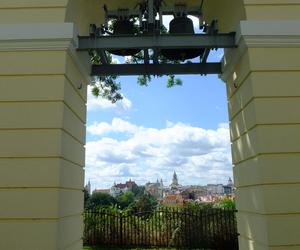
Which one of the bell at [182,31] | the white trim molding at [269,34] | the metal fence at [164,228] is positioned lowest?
the metal fence at [164,228]

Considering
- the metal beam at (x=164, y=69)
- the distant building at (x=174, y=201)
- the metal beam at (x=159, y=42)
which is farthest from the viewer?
the distant building at (x=174, y=201)

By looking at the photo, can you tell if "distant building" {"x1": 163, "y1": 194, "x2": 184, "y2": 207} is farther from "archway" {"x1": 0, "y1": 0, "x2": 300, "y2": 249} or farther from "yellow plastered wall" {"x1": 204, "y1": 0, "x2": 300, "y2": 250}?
"archway" {"x1": 0, "y1": 0, "x2": 300, "y2": 249}

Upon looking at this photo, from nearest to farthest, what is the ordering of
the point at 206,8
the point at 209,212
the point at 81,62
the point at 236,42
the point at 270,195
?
1. the point at 270,195
2. the point at 236,42
3. the point at 81,62
4. the point at 206,8
5. the point at 209,212

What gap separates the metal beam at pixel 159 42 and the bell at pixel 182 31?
0.45m

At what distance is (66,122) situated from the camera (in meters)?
3.93

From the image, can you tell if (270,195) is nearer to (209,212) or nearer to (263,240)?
(263,240)

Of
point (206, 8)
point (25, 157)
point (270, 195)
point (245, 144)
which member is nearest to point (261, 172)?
point (270, 195)

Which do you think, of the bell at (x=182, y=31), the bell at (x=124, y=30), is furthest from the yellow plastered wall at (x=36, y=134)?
the bell at (x=182, y=31)

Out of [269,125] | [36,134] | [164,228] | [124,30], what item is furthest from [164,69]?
[164,228]

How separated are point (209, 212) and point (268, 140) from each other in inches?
443

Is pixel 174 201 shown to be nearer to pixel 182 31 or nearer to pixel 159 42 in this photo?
pixel 182 31

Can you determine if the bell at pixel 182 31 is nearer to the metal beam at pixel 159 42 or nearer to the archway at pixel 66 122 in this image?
the metal beam at pixel 159 42

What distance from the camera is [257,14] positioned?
3.98 metres

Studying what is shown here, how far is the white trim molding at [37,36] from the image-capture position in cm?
389
